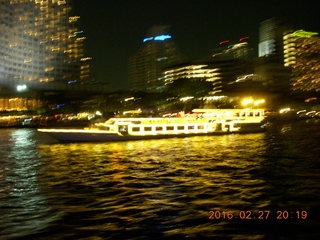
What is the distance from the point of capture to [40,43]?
524 ft

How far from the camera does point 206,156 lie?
2012 centimetres

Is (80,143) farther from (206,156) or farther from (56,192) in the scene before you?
(56,192)

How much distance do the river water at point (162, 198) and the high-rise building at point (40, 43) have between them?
129816 millimetres

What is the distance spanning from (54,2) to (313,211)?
180 meters

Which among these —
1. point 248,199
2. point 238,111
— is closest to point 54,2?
point 238,111

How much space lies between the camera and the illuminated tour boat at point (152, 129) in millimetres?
29219
